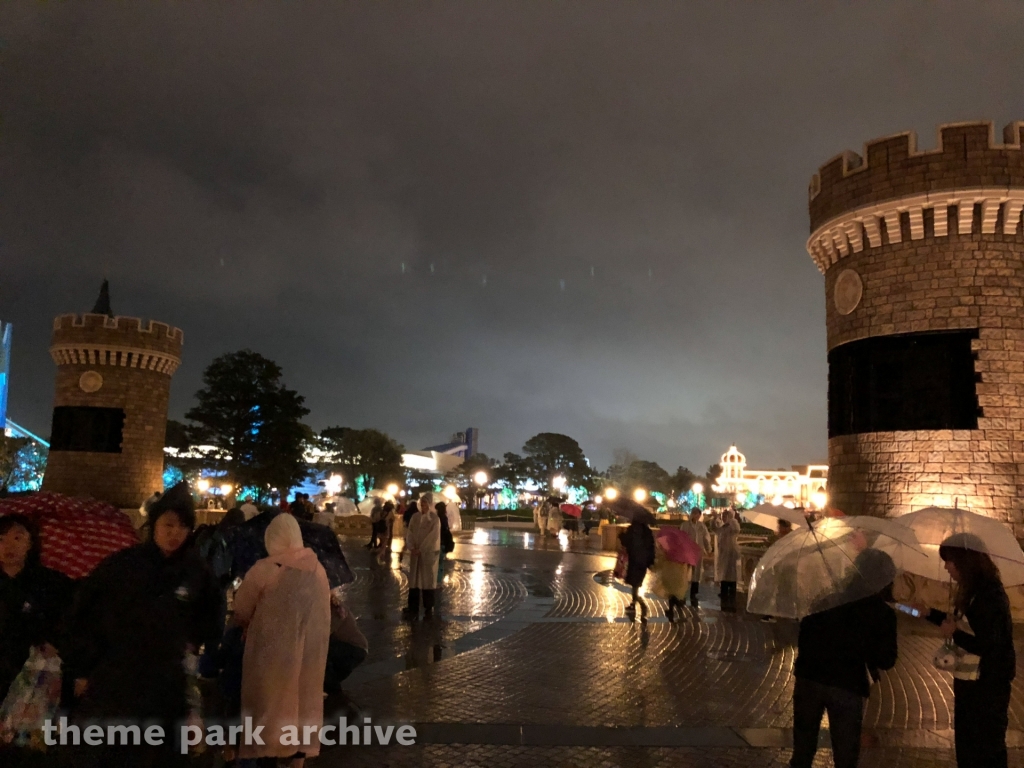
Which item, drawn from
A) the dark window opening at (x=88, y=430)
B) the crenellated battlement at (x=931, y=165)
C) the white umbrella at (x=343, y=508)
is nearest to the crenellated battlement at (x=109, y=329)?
the dark window opening at (x=88, y=430)

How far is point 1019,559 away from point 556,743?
3472 millimetres

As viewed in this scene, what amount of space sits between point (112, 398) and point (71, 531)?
29.5m

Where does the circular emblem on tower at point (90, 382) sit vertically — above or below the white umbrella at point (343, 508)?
above

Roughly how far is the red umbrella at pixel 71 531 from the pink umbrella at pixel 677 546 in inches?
299

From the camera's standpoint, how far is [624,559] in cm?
1116

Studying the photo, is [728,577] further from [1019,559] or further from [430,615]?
[1019,559]

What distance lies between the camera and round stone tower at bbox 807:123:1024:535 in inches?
507

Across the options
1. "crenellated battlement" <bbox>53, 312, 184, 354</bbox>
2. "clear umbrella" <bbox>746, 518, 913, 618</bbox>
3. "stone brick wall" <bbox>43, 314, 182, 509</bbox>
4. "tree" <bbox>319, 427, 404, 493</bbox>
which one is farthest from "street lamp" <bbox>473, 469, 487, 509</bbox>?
"clear umbrella" <bbox>746, 518, 913, 618</bbox>

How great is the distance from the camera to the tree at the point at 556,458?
9619cm

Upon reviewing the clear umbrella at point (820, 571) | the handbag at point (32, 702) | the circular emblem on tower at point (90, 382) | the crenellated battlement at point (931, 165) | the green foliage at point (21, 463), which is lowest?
the handbag at point (32, 702)

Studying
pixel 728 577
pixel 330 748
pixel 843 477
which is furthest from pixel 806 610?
pixel 843 477

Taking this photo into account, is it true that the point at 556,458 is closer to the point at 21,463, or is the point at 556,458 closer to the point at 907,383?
the point at 21,463

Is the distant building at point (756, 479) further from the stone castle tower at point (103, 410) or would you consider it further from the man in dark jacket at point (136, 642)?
the man in dark jacket at point (136, 642)

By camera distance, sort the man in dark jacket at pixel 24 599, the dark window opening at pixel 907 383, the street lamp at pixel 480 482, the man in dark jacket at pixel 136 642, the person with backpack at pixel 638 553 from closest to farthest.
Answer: the man in dark jacket at pixel 136 642
the man in dark jacket at pixel 24 599
the person with backpack at pixel 638 553
the dark window opening at pixel 907 383
the street lamp at pixel 480 482
